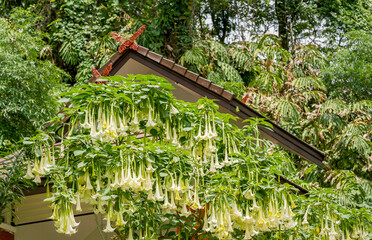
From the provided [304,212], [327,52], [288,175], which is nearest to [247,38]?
[327,52]

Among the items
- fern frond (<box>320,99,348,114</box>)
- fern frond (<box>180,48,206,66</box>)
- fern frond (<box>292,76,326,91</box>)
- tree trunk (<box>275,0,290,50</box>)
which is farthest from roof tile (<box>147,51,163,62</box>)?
tree trunk (<box>275,0,290,50</box>)

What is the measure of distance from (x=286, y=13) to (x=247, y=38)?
6.20 ft

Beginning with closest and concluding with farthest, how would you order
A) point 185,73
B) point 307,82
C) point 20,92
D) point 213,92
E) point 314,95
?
point 213,92, point 185,73, point 20,92, point 314,95, point 307,82

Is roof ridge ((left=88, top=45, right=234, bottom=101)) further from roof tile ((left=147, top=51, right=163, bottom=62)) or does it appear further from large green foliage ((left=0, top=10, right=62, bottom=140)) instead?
large green foliage ((left=0, top=10, right=62, bottom=140))

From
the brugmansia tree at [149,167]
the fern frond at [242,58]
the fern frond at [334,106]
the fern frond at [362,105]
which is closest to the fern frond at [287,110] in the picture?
the fern frond at [334,106]

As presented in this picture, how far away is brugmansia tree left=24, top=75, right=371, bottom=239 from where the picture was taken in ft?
15.8

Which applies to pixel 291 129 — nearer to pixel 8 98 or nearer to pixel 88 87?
pixel 8 98

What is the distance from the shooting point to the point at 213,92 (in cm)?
734

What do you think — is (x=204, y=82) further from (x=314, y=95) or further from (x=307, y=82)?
(x=307, y=82)

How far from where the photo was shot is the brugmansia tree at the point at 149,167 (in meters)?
4.83

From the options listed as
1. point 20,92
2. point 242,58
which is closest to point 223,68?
point 242,58

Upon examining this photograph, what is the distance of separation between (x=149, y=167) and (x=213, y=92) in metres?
2.76

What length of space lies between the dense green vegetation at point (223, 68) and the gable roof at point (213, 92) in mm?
2373

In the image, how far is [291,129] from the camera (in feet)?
44.2
